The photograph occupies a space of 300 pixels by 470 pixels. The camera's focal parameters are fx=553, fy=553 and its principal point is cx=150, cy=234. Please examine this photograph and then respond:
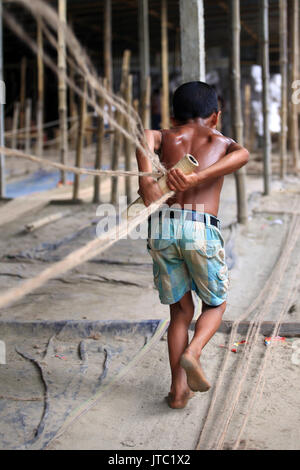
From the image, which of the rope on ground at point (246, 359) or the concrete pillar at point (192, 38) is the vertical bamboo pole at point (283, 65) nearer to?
the rope on ground at point (246, 359)

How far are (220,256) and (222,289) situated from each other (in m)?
0.12

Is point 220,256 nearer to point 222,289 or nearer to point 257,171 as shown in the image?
point 222,289

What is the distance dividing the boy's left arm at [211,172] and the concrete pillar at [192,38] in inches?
59.4

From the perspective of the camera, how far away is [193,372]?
183 cm

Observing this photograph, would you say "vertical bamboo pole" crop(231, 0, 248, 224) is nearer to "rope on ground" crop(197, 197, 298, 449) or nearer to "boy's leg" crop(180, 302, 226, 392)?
"rope on ground" crop(197, 197, 298, 449)

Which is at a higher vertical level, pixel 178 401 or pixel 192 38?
pixel 192 38

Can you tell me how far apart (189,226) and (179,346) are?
45 cm

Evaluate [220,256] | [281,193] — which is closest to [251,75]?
[281,193]

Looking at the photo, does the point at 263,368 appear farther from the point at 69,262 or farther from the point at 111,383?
the point at 69,262

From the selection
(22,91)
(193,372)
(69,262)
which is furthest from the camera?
(22,91)

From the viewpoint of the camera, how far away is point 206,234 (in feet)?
6.59

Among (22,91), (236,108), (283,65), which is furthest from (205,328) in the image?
(22,91)

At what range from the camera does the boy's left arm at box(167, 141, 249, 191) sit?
189 centimetres

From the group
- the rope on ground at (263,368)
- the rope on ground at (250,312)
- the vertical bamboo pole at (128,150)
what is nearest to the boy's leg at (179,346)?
the rope on ground at (250,312)
